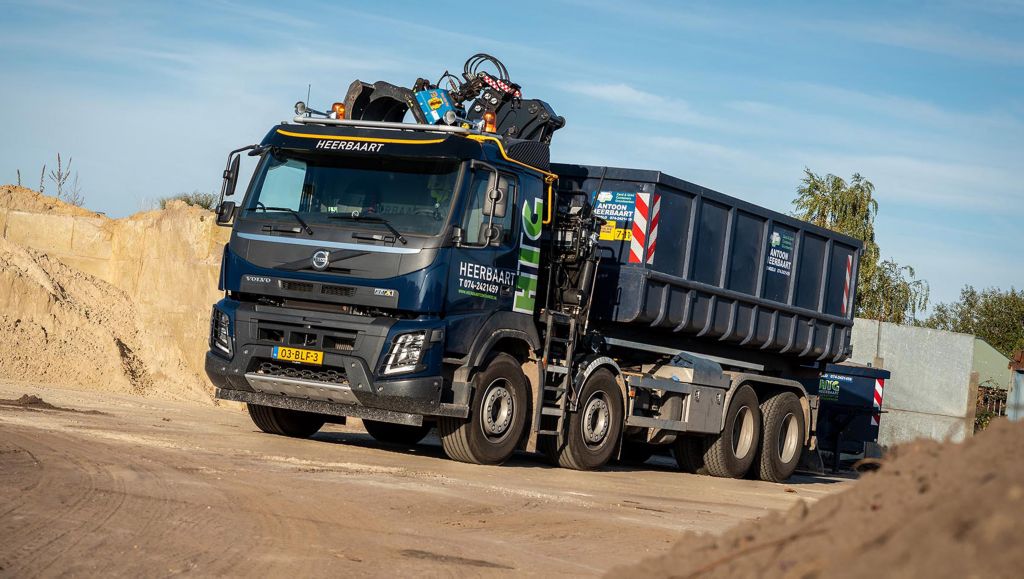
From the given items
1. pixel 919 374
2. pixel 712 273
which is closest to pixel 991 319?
pixel 919 374

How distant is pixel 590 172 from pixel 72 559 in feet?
29.4

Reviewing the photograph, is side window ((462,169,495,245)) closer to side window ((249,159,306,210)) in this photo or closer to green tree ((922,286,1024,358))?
side window ((249,159,306,210))

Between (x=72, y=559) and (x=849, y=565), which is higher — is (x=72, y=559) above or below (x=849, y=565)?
below

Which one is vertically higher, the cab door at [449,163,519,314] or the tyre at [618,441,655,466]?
the cab door at [449,163,519,314]

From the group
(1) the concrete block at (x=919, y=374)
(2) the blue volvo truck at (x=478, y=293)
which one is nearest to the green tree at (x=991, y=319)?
(1) the concrete block at (x=919, y=374)

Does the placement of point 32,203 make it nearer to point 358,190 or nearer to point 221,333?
point 221,333

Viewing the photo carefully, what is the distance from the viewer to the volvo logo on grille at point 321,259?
1137cm

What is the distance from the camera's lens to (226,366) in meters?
11.8

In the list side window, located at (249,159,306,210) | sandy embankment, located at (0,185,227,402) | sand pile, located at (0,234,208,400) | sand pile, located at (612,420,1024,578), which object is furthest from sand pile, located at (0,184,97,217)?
sand pile, located at (612,420,1024,578)

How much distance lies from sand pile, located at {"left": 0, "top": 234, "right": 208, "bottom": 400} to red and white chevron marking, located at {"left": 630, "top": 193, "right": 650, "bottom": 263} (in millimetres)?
9779

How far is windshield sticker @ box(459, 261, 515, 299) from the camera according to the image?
11.4 metres

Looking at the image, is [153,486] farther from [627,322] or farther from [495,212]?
[627,322]

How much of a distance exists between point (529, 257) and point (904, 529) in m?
9.30

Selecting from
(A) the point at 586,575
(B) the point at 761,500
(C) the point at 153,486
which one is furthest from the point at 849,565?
(B) the point at 761,500
